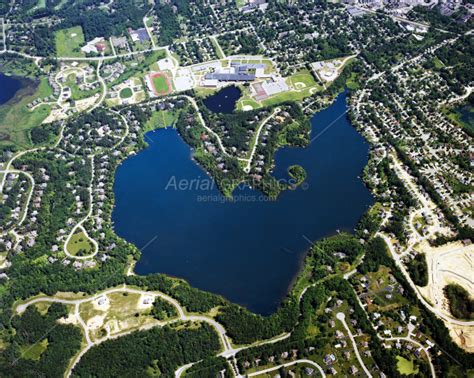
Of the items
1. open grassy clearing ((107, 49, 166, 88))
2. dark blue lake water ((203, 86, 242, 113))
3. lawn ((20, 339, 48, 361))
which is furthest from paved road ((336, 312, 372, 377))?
open grassy clearing ((107, 49, 166, 88))

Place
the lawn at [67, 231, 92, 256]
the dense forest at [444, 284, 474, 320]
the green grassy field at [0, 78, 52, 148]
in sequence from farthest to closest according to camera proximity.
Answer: the green grassy field at [0, 78, 52, 148]
the lawn at [67, 231, 92, 256]
the dense forest at [444, 284, 474, 320]

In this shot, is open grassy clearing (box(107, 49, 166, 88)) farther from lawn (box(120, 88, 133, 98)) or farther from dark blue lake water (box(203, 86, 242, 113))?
dark blue lake water (box(203, 86, 242, 113))

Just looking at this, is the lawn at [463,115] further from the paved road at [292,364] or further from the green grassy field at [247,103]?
the paved road at [292,364]

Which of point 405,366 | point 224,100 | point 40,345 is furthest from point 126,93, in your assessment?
point 405,366

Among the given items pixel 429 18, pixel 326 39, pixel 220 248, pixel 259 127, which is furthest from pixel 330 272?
pixel 429 18

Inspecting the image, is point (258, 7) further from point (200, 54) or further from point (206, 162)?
point (206, 162)

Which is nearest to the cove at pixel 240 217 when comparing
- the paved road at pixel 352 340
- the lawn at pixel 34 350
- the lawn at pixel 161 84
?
the paved road at pixel 352 340
